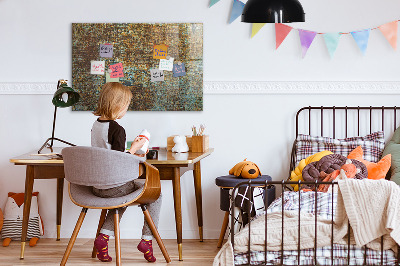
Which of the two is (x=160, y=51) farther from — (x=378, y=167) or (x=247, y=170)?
(x=378, y=167)

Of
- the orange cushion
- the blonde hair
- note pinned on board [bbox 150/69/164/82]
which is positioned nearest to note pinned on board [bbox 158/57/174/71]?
note pinned on board [bbox 150/69/164/82]

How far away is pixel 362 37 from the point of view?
4199 mm

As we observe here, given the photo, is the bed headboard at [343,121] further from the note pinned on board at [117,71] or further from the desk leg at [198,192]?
the note pinned on board at [117,71]

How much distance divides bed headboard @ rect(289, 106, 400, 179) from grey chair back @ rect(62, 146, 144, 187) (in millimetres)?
1459

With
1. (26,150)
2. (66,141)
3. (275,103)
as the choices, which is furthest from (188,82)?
(26,150)

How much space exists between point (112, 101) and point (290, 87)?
1441 millimetres

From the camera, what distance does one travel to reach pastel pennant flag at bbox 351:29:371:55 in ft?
13.8

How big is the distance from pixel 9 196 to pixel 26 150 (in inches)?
14.0

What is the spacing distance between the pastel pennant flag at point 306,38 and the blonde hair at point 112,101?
4.79ft

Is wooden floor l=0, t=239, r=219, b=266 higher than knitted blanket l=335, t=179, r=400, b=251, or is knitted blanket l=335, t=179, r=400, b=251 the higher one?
knitted blanket l=335, t=179, r=400, b=251

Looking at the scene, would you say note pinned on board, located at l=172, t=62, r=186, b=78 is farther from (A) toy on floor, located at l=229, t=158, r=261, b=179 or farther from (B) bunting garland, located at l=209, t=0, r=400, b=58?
(A) toy on floor, located at l=229, t=158, r=261, b=179

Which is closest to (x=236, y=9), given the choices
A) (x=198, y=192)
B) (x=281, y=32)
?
(x=281, y=32)

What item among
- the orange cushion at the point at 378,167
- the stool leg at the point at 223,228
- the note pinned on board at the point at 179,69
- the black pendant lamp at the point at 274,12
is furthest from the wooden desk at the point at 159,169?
the orange cushion at the point at 378,167

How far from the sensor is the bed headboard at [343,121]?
4.25 metres
